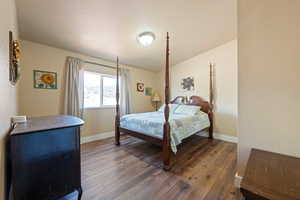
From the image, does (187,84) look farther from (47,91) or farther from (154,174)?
(47,91)

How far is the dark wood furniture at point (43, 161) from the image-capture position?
110cm

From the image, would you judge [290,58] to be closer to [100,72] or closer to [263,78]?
[263,78]

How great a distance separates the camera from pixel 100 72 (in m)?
3.74

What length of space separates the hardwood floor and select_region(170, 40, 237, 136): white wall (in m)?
0.82

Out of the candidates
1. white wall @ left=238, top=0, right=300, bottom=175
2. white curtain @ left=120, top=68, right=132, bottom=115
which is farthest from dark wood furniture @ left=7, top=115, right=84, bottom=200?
white curtain @ left=120, top=68, right=132, bottom=115

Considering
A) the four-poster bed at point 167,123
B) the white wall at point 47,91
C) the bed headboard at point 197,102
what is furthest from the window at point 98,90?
the bed headboard at point 197,102

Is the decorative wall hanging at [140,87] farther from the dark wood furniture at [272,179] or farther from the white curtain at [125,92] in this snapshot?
the dark wood furniture at [272,179]

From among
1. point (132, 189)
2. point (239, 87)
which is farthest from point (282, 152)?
point (132, 189)

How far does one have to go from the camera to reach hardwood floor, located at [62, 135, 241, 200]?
5.31 ft

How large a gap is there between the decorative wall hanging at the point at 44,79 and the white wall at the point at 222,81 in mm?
3812

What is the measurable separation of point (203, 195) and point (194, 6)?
281 centimetres

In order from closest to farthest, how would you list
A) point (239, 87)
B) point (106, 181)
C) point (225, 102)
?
point (239, 87)
point (106, 181)
point (225, 102)

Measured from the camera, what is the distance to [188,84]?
4.43m

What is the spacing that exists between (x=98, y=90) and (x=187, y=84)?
287cm
